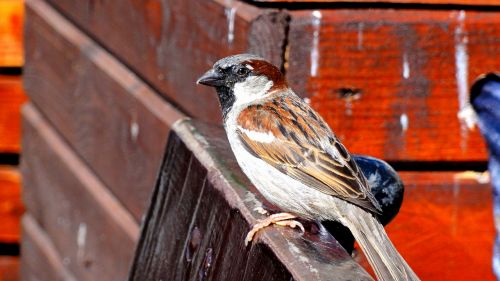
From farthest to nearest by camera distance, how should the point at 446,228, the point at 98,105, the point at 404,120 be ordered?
the point at 98,105 → the point at 446,228 → the point at 404,120

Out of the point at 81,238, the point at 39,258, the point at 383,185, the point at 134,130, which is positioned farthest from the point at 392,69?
the point at 39,258

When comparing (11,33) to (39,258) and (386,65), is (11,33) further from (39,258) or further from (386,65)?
(386,65)

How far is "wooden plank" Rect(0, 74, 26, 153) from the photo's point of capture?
5270mm

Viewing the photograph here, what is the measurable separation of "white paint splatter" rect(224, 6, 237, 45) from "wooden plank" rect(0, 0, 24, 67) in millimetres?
2505

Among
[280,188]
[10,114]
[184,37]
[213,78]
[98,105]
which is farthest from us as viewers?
[10,114]

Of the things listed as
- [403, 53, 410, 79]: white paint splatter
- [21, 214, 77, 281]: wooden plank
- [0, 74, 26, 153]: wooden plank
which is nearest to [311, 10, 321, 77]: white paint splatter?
[403, 53, 410, 79]: white paint splatter

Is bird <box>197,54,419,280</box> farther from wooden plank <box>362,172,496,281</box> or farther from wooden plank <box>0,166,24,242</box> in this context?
wooden plank <box>0,166,24,242</box>

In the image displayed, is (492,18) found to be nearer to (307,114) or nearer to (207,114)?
(307,114)

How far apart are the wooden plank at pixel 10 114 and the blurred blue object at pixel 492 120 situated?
3723 millimetres

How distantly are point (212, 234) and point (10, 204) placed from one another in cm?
360

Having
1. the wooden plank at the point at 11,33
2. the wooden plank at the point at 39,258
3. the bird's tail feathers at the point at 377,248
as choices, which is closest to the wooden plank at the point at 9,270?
the wooden plank at the point at 39,258

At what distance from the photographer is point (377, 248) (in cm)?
207

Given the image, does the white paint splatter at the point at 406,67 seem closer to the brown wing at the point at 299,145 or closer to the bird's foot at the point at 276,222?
the brown wing at the point at 299,145

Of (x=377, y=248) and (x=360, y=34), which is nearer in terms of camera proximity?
(x=377, y=248)
